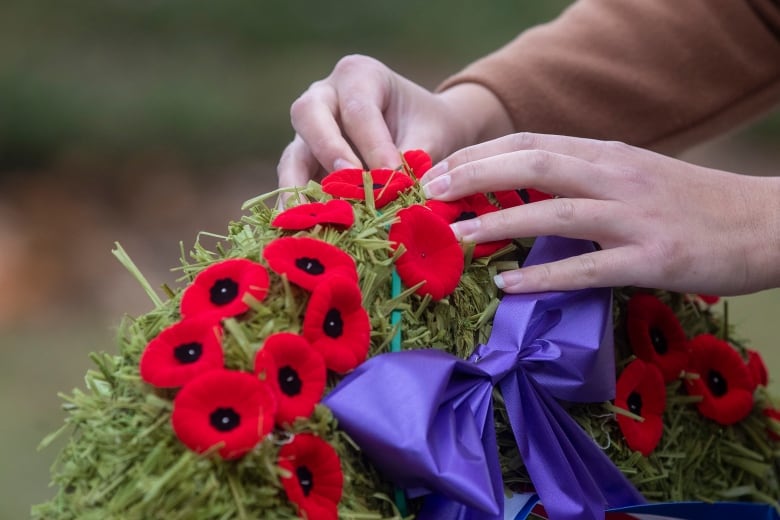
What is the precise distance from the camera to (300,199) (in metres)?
0.89

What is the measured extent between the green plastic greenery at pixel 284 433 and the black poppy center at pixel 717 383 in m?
0.04

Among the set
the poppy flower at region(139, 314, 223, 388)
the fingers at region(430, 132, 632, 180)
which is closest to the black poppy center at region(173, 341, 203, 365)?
the poppy flower at region(139, 314, 223, 388)

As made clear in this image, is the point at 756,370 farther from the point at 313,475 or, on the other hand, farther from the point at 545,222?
the point at 313,475

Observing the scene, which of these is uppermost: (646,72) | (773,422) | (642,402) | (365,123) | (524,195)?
(365,123)

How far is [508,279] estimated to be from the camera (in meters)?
0.85

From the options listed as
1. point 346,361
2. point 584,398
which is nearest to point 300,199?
point 346,361

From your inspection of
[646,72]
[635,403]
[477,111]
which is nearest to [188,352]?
[635,403]

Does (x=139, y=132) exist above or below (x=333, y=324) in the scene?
below

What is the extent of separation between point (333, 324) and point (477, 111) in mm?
712

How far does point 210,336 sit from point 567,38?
97 centimetres

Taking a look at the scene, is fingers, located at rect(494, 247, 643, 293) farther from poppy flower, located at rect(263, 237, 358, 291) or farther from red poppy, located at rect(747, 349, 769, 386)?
red poppy, located at rect(747, 349, 769, 386)

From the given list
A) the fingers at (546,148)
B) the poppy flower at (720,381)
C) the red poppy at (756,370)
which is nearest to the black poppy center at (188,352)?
the fingers at (546,148)

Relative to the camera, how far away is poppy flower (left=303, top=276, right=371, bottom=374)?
0.71 meters

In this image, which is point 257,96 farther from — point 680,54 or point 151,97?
point 680,54
